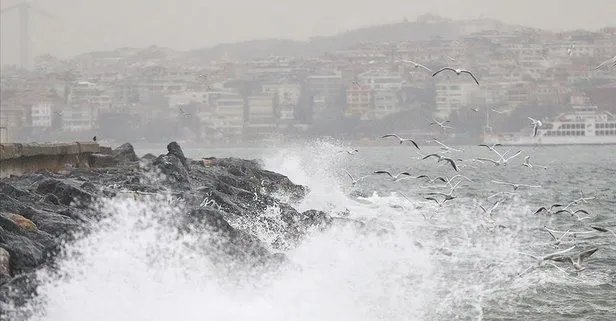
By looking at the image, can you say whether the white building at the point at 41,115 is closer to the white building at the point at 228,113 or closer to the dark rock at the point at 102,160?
the white building at the point at 228,113

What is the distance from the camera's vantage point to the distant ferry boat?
270 feet

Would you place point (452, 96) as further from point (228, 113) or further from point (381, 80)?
point (228, 113)

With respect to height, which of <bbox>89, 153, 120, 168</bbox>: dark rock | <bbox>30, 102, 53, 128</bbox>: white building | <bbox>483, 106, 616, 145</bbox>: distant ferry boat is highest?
<bbox>89, 153, 120, 168</bbox>: dark rock

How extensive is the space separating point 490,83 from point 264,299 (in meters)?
108

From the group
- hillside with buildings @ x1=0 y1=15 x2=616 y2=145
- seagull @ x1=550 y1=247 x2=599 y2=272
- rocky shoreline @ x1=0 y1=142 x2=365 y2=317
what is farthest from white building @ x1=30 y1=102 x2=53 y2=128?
seagull @ x1=550 y1=247 x2=599 y2=272

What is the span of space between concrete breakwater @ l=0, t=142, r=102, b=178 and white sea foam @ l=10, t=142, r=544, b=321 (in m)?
3.29

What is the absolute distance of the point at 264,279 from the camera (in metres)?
9.09

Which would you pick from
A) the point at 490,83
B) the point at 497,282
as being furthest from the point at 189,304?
the point at 490,83

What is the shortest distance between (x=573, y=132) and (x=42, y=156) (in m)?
71.9

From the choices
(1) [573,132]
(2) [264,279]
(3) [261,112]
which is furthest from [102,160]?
(3) [261,112]

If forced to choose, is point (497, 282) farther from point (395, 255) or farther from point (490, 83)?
point (490, 83)

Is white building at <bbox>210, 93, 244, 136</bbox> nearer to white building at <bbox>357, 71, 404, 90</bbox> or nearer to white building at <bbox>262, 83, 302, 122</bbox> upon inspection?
white building at <bbox>262, 83, 302, 122</bbox>

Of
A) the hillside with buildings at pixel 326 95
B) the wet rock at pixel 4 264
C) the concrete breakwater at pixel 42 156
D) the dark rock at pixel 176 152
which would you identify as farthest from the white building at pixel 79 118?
the wet rock at pixel 4 264

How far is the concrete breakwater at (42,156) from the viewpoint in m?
13.1
